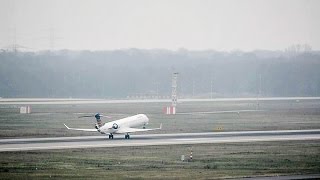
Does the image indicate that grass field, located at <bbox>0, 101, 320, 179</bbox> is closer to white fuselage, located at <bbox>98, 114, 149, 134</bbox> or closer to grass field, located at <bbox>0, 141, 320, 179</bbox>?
grass field, located at <bbox>0, 141, 320, 179</bbox>

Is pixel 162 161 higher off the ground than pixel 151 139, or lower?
lower

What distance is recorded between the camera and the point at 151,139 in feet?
271

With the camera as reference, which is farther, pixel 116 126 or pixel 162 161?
pixel 116 126

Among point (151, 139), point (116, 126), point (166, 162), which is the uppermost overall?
point (116, 126)

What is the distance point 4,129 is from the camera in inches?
3831

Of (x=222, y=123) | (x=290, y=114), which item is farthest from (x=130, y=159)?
(x=290, y=114)

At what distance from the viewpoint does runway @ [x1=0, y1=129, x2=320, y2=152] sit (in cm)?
7431

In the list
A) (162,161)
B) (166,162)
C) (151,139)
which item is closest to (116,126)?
(151,139)

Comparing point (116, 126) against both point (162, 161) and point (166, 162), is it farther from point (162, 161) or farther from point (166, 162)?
point (166, 162)

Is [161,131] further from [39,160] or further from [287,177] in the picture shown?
[287,177]

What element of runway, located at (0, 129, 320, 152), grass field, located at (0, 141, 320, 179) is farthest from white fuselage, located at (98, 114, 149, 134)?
grass field, located at (0, 141, 320, 179)

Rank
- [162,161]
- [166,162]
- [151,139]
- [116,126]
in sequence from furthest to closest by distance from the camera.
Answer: [116,126]
[151,139]
[162,161]
[166,162]

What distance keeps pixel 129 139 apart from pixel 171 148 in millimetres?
12842

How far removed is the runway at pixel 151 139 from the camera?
74312 mm
